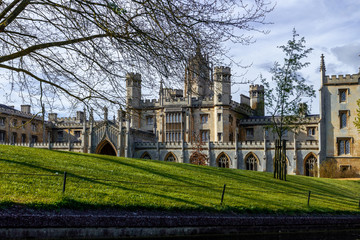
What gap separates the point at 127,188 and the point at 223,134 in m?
40.7

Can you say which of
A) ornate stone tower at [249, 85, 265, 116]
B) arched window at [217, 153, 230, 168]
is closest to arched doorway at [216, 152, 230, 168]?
arched window at [217, 153, 230, 168]

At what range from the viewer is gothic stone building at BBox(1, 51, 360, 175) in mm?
48656

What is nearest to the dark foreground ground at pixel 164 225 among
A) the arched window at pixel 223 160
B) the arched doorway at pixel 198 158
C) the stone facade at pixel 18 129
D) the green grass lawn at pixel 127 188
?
the green grass lawn at pixel 127 188

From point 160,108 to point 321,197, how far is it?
40.3 metres

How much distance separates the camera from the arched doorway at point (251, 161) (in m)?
51.0

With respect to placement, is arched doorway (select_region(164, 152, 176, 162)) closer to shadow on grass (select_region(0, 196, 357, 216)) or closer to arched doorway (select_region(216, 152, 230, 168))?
arched doorway (select_region(216, 152, 230, 168))

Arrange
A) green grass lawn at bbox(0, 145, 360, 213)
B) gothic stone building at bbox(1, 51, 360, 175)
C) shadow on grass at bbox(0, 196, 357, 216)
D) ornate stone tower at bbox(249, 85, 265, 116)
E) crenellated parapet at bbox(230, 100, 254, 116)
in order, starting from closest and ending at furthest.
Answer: shadow on grass at bbox(0, 196, 357, 216)
green grass lawn at bbox(0, 145, 360, 213)
gothic stone building at bbox(1, 51, 360, 175)
crenellated parapet at bbox(230, 100, 254, 116)
ornate stone tower at bbox(249, 85, 265, 116)

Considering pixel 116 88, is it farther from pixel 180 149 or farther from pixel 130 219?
pixel 180 149

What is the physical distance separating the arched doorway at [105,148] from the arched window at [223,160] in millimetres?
13149

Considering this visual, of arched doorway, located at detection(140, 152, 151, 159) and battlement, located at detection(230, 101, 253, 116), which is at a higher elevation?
battlement, located at detection(230, 101, 253, 116)

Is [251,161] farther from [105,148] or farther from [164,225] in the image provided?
[164,225]

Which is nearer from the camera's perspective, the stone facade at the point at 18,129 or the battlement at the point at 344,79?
the battlement at the point at 344,79

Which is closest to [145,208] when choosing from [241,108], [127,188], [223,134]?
[127,188]

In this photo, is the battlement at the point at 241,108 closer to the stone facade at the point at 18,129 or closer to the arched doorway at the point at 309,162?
the arched doorway at the point at 309,162
